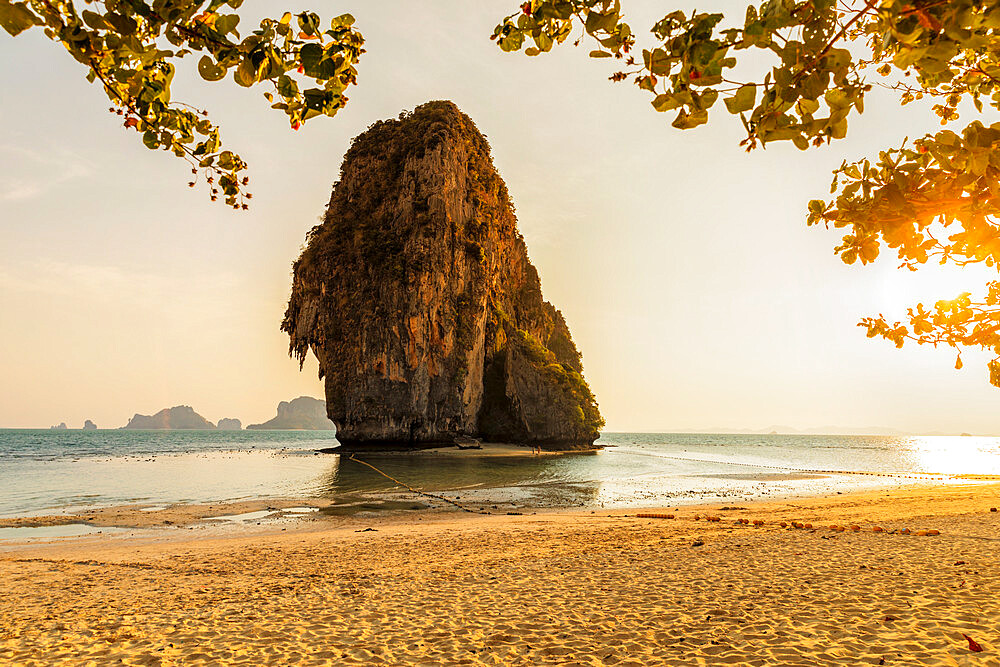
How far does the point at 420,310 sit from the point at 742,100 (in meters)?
43.3

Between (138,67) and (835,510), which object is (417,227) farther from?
(138,67)

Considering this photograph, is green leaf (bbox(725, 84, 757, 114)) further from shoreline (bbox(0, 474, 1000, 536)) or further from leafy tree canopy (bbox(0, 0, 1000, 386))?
shoreline (bbox(0, 474, 1000, 536))

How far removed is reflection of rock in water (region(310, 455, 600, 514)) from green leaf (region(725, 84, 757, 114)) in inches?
670

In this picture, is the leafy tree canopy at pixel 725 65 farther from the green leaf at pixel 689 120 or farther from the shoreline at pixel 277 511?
the shoreline at pixel 277 511

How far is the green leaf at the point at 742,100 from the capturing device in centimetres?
167

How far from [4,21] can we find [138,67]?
1.26ft

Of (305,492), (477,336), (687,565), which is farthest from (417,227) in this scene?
(687,565)

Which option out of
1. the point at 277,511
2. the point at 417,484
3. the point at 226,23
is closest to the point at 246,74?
the point at 226,23

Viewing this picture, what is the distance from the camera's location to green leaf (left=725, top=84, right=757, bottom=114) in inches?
65.6

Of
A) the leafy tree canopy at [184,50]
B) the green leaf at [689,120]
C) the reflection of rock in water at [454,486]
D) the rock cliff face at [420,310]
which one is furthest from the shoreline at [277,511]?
the rock cliff face at [420,310]

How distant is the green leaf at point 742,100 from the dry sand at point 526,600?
13.5 ft

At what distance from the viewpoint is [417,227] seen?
46.1 m

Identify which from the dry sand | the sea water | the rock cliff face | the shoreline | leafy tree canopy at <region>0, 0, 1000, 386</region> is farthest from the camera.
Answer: the rock cliff face

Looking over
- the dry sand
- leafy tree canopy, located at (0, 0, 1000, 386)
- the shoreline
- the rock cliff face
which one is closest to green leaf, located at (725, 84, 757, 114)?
leafy tree canopy, located at (0, 0, 1000, 386)
